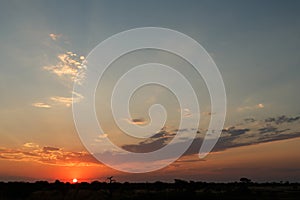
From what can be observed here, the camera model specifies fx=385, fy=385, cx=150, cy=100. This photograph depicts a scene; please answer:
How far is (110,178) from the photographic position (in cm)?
7031

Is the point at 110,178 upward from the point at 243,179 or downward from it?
downward
